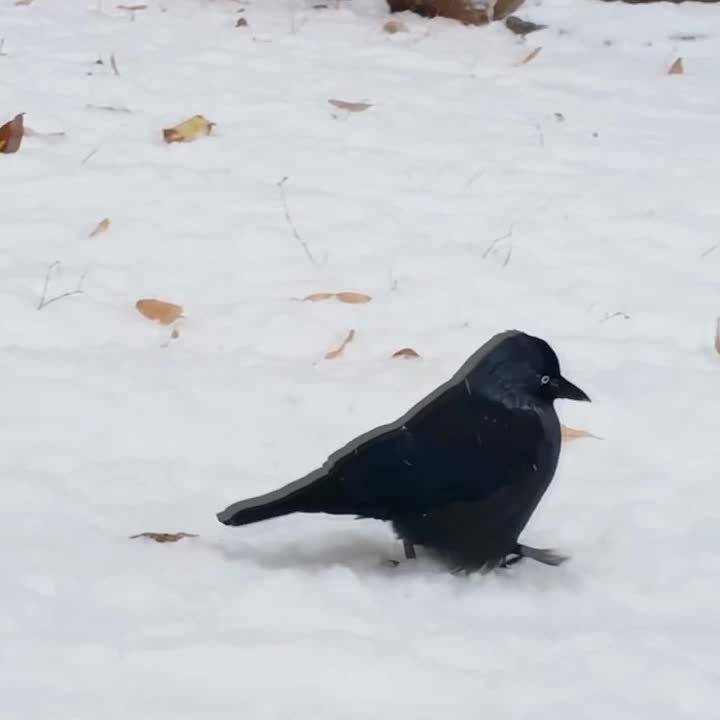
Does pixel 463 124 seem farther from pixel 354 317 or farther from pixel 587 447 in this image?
pixel 587 447

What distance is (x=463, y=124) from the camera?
5035 mm

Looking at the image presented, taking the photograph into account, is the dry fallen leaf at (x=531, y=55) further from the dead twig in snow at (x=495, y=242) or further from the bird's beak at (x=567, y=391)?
the bird's beak at (x=567, y=391)

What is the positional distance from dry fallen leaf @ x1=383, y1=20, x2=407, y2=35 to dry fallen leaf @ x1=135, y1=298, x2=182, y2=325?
11.6ft

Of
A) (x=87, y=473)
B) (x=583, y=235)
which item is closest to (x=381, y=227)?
(x=583, y=235)

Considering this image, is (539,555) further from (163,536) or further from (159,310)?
(159,310)

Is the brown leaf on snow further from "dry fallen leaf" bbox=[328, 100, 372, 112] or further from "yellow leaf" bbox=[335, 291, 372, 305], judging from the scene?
"dry fallen leaf" bbox=[328, 100, 372, 112]

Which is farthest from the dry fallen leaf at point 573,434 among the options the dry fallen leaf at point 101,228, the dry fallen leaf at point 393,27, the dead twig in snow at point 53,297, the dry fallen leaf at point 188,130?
the dry fallen leaf at point 393,27

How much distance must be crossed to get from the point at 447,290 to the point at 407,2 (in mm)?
3599

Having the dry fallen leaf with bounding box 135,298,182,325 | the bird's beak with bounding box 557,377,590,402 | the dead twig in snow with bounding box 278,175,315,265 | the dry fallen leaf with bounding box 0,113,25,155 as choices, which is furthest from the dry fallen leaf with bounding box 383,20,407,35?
the bird's beak with bounding box 557,377,590,402

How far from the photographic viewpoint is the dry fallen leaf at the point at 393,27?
6371 mm

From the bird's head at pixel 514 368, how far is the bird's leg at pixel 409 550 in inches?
11.5

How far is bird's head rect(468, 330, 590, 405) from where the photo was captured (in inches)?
82.6

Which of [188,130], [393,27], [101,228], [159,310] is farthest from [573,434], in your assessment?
[393,27]

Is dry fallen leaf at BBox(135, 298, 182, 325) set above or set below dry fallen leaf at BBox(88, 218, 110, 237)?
above
